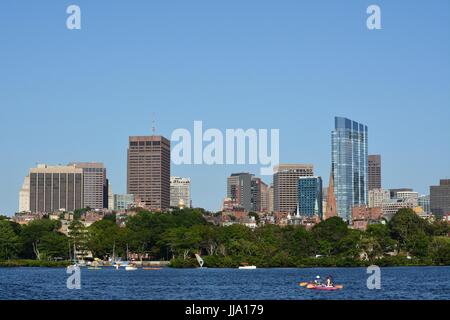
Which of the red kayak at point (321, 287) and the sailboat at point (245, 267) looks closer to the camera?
the red kayak at point (321, 287)

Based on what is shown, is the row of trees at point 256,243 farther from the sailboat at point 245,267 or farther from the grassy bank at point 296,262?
the sailboat at point 245,267

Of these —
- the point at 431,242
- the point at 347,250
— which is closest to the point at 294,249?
the point at 347,250

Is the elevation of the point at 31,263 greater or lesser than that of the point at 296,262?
lesser

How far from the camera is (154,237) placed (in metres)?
137

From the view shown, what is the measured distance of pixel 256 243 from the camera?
5007 inches

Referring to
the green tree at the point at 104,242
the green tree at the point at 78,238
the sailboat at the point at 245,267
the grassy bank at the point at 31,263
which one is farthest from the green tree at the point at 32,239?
the sailboat at the point at 245,267

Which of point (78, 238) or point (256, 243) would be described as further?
point (78, 238)

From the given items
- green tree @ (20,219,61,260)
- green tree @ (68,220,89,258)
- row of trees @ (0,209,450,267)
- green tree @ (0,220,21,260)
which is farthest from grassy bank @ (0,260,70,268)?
green tree @ (68,220,89,258)

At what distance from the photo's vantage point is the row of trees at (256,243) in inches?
4786

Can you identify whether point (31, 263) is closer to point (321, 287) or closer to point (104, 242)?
point (104, 242)

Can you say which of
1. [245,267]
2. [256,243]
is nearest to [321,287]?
[245,267]
